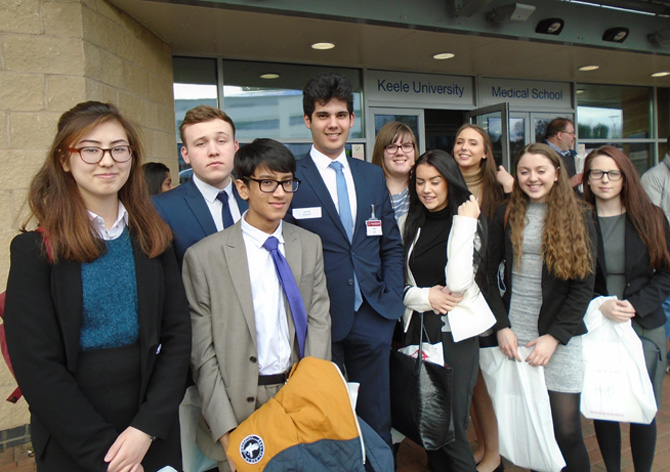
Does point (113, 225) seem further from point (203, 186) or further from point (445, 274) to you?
point (445, 274)

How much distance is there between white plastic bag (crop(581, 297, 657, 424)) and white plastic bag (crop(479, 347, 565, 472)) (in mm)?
292

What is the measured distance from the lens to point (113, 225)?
1.80 m

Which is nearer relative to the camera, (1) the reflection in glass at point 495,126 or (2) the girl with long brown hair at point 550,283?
(2) the girl with long brown hair at point 550,283

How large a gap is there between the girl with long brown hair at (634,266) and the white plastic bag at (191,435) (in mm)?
2200

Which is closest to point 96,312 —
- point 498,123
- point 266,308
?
point 266,308

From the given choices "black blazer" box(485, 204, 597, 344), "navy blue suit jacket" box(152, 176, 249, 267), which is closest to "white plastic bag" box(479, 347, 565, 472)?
"black blazer" box(485, 204, 597, 344)

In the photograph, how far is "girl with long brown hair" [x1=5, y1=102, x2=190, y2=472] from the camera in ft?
5.13

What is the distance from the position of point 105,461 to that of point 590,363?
2.43 metres

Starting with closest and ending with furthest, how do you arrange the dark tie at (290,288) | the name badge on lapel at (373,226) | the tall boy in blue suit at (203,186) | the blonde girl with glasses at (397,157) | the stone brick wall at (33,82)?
the dark tie at (290,288) < the tall boy in blue suit at (203,186) < the name badge on lapel at (373,226) < the blonde girl with glasses at (397,157) < the stone brick wall at (33,82)

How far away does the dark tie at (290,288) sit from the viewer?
2090 millimetres

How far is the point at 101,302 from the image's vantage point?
168 centimetres

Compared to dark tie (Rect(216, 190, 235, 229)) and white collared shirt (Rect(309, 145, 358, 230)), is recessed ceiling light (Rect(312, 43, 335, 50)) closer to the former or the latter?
white collared shirt (Rect(309, 145, 358, 230))

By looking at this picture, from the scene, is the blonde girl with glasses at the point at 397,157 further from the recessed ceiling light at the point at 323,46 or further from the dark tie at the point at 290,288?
the recessed ceiling light at the point at 323,46

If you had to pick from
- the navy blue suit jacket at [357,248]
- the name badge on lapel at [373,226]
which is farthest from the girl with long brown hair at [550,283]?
the name badge on lapel at [373,226]
